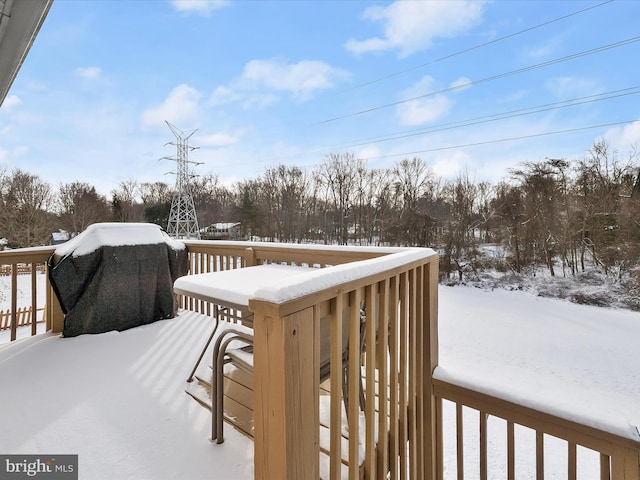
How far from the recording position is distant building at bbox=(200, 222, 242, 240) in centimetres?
2295

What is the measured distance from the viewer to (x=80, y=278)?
2.80 m

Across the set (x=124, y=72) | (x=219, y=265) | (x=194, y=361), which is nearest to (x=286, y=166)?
(x=124, y=72)

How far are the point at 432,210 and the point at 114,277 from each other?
51.6ft

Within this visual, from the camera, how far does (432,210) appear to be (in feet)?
54.0

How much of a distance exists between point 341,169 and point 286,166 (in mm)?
3904

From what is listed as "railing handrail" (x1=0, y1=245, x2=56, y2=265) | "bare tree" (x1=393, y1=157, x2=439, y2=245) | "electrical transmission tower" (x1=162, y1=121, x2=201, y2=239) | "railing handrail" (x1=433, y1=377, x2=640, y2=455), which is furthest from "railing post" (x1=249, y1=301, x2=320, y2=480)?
"electrical transmission tower" (x1=162, y1=121, x2=201, y2=239)

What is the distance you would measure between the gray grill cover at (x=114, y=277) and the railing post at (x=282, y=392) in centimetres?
277

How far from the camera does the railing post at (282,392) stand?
2.67 ft

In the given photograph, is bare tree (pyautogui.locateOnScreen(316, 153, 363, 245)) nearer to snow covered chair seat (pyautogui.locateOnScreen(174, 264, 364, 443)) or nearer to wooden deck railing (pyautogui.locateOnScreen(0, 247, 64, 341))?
wooden deck railing (pyautogui.locateOnScreen(0, 247, 64, 341))

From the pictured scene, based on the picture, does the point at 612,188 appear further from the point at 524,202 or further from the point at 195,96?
the point at 195,96

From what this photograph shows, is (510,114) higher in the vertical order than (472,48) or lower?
lower

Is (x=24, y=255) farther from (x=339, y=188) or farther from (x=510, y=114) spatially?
(x=339, y=188)

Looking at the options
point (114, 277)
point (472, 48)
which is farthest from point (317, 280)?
point (472, 48)

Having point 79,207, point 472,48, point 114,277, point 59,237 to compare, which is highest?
point 472,48
